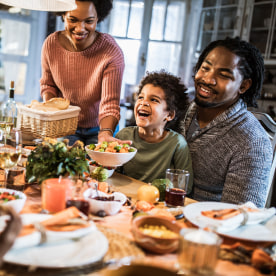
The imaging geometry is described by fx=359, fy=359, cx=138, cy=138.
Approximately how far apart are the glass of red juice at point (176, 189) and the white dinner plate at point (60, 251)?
1.57ft

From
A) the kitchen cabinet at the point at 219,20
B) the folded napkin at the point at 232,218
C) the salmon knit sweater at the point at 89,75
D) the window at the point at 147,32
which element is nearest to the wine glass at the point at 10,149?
the folded napkin at the point at 232,218

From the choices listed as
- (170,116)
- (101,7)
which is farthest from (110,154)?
(101,7)

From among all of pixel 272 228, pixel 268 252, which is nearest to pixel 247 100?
pixel 272 228

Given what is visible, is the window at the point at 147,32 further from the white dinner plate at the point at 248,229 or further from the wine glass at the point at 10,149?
the white dinner plate at the point at 248,229

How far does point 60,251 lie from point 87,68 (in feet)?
5.81

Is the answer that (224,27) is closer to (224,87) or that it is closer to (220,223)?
(224,87)

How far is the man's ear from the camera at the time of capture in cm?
193

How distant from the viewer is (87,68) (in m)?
2.43

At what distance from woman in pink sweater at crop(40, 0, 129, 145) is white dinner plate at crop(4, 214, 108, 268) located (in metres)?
1.37

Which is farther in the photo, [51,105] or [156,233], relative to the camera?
[51,105]

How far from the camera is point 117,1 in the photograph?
5766 mm

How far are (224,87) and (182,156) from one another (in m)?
0.42

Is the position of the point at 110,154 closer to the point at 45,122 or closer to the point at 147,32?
the point at 45,122

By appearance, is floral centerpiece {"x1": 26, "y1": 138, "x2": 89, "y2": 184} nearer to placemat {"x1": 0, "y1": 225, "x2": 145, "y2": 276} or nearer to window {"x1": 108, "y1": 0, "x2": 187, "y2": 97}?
placemat {"x1": 0, "y1": 225, "x2": 145, "y2": 276}
